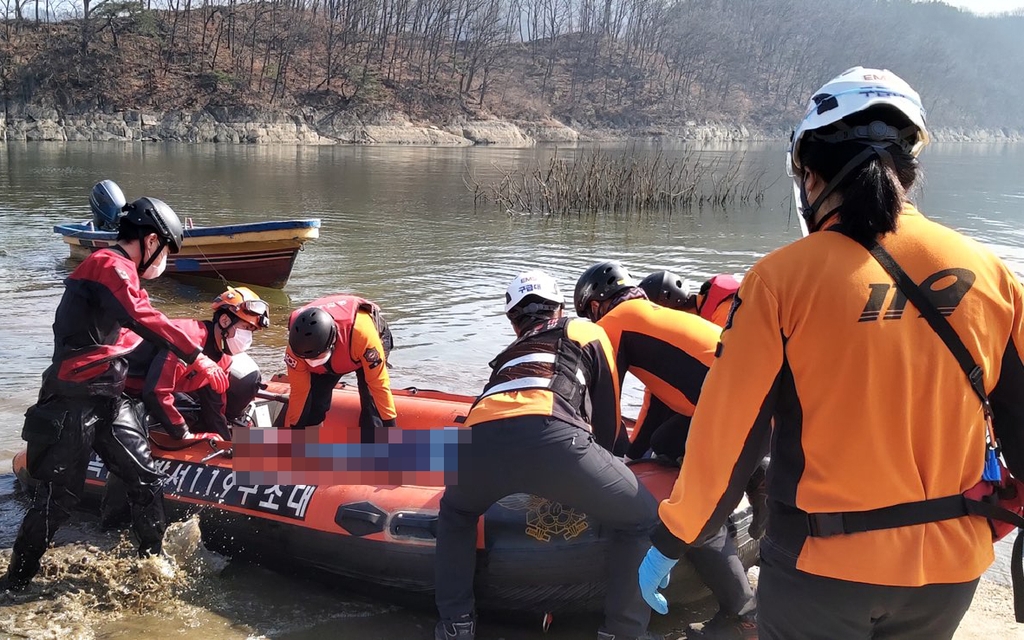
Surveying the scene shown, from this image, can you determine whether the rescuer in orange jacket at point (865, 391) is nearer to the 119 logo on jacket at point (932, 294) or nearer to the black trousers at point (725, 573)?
the 119 logo on jacket at point (932, 294)

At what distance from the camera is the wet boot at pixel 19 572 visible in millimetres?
3941

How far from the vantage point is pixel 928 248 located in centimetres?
159

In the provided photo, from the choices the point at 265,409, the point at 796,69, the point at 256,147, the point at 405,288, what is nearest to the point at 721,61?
the point at 796,69

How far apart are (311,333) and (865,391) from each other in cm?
337

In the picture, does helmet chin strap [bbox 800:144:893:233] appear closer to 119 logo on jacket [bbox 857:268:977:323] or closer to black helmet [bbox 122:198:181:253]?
119 logo on jacket [bbox 857:268:977:323]

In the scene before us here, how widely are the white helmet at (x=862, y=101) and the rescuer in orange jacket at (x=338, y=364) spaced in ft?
10.6

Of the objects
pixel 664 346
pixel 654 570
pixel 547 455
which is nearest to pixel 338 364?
pixel 664 346

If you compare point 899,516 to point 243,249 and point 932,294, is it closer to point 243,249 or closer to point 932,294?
point 932,294

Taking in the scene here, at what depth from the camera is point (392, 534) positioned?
390cm

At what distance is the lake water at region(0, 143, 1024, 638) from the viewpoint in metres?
4.23

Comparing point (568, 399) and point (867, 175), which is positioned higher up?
point (867, 175)

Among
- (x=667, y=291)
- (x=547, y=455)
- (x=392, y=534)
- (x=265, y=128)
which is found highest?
(x=265, y=128)

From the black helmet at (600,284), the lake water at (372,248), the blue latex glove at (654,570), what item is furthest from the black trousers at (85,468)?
the blue latex glove at (654,570)

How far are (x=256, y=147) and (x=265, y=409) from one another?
39.5 meters
